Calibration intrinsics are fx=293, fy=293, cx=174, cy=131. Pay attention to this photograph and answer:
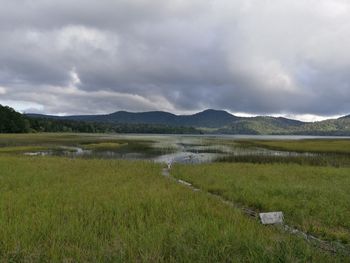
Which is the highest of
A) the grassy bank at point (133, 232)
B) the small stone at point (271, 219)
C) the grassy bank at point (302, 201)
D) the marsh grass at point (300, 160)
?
the grassy bank at point (133, 232)

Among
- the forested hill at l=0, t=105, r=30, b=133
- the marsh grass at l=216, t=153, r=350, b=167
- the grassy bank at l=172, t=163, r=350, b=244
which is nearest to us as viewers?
the grassy bank at l=172, t=163, r=350, b=244

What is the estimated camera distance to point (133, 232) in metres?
10.2

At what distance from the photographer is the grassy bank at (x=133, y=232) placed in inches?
323

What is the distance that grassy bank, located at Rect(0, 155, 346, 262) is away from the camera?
8.20 metres

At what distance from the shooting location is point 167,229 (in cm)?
1041

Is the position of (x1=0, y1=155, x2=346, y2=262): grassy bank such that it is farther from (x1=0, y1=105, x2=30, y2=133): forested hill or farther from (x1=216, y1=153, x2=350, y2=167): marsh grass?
(x1=0, y1=105, x2=30, y2=133): forested hill

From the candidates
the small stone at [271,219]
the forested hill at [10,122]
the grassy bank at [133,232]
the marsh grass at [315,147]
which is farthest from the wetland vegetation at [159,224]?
the forested hill at [10,122]

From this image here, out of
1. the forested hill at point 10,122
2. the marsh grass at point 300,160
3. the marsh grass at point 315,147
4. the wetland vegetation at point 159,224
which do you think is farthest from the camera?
the forested hill at point 10,122

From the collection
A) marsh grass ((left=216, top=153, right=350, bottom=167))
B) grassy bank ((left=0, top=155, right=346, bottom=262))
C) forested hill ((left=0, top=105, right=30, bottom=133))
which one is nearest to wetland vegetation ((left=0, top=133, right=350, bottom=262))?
grassy bank ((left=0, top=155, right=346, bottom=262))

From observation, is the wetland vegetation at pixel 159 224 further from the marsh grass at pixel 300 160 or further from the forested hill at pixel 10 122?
the forested hill at pixel 10 122

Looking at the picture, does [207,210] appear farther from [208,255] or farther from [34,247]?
[34,247]


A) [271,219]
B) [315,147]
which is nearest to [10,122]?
[315,147]

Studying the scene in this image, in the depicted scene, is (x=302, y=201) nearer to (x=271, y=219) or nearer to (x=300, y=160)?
(x=271, y=219)

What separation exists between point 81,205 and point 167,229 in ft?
18.2
